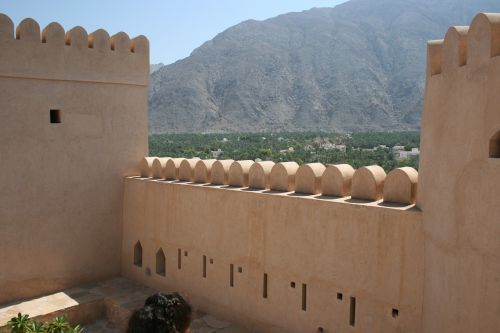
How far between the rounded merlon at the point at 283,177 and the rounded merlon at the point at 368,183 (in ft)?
2.84

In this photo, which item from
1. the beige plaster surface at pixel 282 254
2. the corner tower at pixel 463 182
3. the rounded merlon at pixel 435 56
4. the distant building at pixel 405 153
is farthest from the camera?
the distant building at pixel 405 153

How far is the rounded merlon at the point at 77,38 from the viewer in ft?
23.5

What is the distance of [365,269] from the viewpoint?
468 centimetres

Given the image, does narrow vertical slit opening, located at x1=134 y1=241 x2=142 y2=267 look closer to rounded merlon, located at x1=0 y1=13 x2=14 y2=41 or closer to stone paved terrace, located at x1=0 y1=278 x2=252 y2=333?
stone paved terrace, located at x1=0 y1=278 x2=252 y2=333

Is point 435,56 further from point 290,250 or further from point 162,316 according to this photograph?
point 162,316

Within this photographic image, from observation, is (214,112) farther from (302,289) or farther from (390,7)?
(302,289)

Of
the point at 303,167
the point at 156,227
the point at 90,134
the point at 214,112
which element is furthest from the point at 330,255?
the point at 214,112

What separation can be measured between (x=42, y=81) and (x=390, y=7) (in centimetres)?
9390

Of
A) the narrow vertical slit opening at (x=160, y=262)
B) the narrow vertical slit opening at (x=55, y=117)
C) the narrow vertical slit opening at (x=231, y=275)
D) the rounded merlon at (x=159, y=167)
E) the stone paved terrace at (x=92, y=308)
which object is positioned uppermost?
the narrow vertical slit opening at (x=55, y=117)

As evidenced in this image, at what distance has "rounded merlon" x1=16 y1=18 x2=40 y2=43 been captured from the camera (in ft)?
22.0

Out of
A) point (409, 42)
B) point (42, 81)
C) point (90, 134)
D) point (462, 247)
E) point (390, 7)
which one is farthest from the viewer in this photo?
point (390, 7)

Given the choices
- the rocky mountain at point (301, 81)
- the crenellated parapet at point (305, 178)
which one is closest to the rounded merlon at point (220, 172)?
the crenellated parapet at point (305, 178)

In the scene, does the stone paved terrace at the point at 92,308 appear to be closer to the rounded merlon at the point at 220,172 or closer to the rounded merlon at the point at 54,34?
the rounded merlon at the point at 220,172

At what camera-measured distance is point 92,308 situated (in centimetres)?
680
